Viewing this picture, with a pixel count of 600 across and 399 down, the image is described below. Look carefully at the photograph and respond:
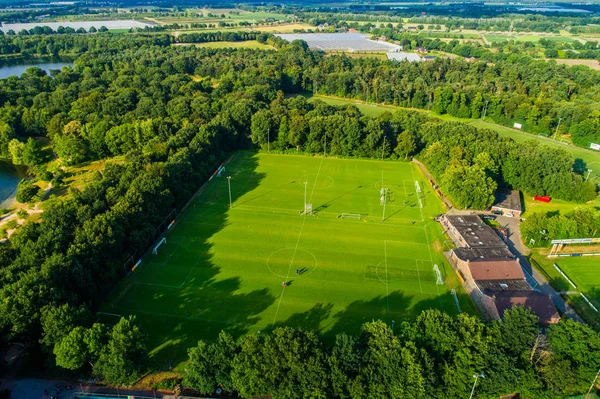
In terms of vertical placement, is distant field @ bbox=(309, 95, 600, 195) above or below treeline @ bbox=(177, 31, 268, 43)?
below

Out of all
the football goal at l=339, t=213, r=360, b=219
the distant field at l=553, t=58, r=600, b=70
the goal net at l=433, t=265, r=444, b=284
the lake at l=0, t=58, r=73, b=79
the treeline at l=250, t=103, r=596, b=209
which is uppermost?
the distant field at l=553, t=58, r=600, b=70

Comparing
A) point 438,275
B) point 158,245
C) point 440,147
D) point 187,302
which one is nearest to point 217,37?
point 440,147

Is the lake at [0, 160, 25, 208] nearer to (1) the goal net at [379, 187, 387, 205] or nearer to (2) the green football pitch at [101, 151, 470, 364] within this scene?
(2) the green football pitch at [101, 151, 470, 364]

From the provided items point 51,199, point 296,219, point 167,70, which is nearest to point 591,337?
point 296,219

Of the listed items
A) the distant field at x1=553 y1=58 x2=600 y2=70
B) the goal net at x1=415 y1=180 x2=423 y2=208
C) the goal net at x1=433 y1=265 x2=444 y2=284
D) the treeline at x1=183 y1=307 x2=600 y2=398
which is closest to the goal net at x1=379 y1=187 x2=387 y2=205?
the goal net at x1=415 y1=180 x2=423 y2=208

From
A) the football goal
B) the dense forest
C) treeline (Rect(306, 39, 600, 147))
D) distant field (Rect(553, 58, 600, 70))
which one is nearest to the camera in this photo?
the dense forest

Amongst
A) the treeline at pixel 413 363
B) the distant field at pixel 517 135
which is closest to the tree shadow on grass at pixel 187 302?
the treeline at pixel 413 363

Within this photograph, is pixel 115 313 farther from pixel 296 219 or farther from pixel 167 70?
pixel 167 70

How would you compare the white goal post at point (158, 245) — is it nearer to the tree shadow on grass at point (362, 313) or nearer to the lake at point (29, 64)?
the tree shadow on grass at point (362, 313)
